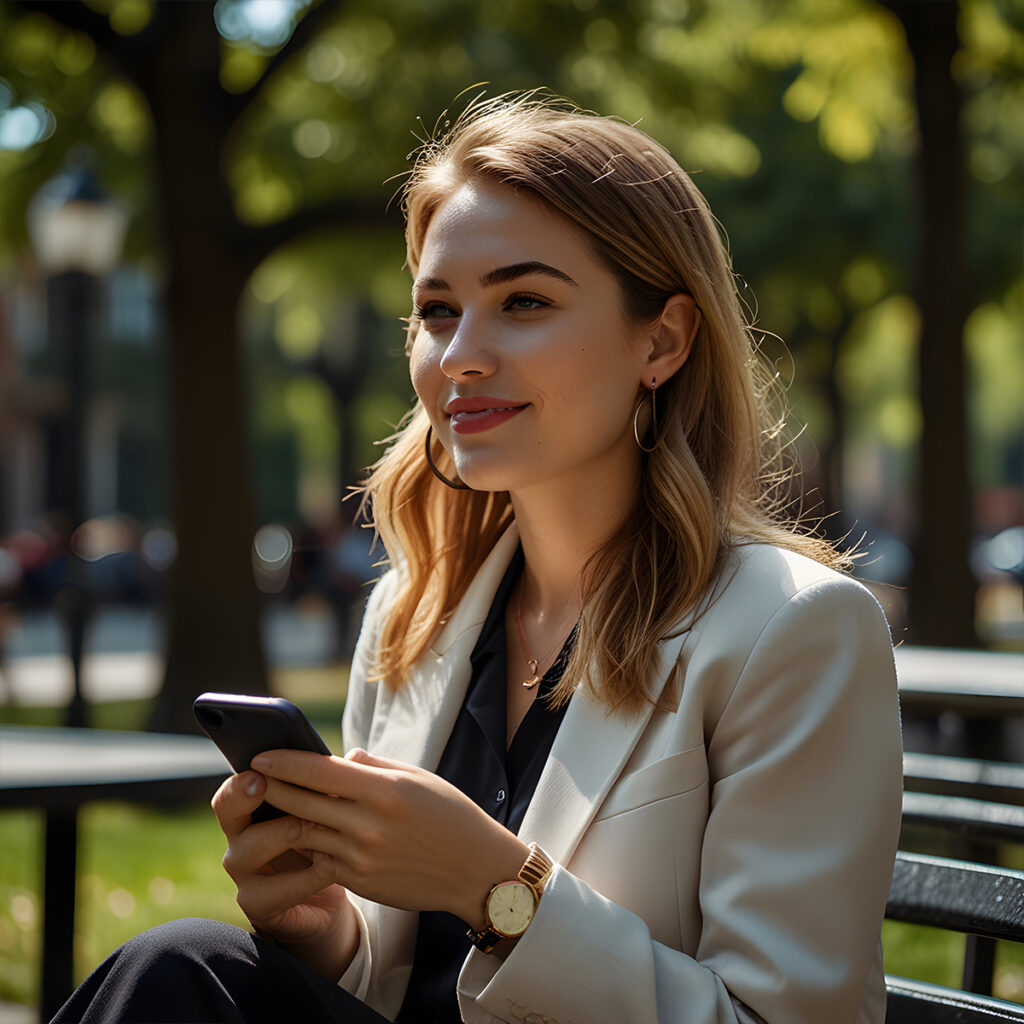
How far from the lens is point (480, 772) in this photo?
2369 millimetres

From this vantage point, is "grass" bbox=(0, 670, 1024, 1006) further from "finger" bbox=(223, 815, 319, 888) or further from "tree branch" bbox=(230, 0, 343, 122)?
"tree branch" bbox=(230, 0, 343, 122)

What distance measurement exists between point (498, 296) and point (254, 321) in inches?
1271

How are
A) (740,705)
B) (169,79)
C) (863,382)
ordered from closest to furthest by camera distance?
(740,705) < (169,79) < (863,382)

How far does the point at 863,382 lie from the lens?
33.6 m

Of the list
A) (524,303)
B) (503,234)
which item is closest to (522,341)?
(524,303)

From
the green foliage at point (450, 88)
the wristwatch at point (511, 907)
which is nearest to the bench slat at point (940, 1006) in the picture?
the wristwatch at point (511, 907)

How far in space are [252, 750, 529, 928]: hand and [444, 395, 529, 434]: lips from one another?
0.61m

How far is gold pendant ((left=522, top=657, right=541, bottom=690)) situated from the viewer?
2.42 metres

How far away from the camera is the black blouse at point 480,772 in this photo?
2.24 m

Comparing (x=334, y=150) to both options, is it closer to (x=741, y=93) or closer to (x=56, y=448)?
(x=741, y=93)

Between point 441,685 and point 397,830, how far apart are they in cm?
65

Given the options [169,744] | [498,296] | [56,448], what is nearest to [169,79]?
[169,744]

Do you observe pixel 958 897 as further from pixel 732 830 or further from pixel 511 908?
pixel 511 908

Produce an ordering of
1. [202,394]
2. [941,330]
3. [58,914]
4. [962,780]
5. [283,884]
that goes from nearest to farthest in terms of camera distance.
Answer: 1. [283,884]
2. [962,780]
3. [58,914]
4. [202,394]
5. [941,330]
